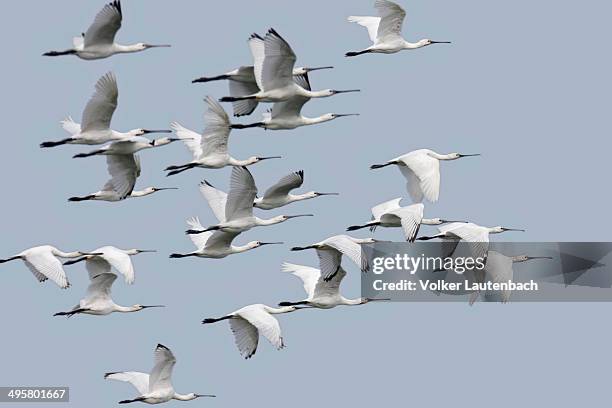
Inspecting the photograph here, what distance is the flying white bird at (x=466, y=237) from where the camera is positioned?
43875mm

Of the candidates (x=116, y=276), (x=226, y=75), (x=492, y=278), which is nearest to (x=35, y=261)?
(x=116, y=276)

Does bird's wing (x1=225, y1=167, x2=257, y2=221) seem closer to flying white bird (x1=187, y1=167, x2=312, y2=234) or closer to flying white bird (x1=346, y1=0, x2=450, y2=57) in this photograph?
flying white bird (x1=187, y1=167, x2=312, y2=234)

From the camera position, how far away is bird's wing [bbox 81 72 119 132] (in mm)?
42969

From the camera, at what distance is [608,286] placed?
46594mm

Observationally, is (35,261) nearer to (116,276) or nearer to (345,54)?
(116,276)

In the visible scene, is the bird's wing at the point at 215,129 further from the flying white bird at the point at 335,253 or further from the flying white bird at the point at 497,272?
the flying white bird at the point at 497,272

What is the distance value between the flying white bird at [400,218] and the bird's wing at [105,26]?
4.88 m

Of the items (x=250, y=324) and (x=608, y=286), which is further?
(x=608, y=286)

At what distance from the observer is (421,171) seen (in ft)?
143

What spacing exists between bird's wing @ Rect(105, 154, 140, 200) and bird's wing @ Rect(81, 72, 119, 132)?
0.86m

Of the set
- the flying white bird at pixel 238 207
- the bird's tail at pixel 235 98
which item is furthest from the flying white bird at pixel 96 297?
the bird's tail at pixel 235 98

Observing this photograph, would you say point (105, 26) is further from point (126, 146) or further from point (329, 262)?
point (329, 262)

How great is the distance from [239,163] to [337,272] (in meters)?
2.38

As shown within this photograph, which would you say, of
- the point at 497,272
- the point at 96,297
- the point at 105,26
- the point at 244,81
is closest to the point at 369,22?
the point at 244,81
